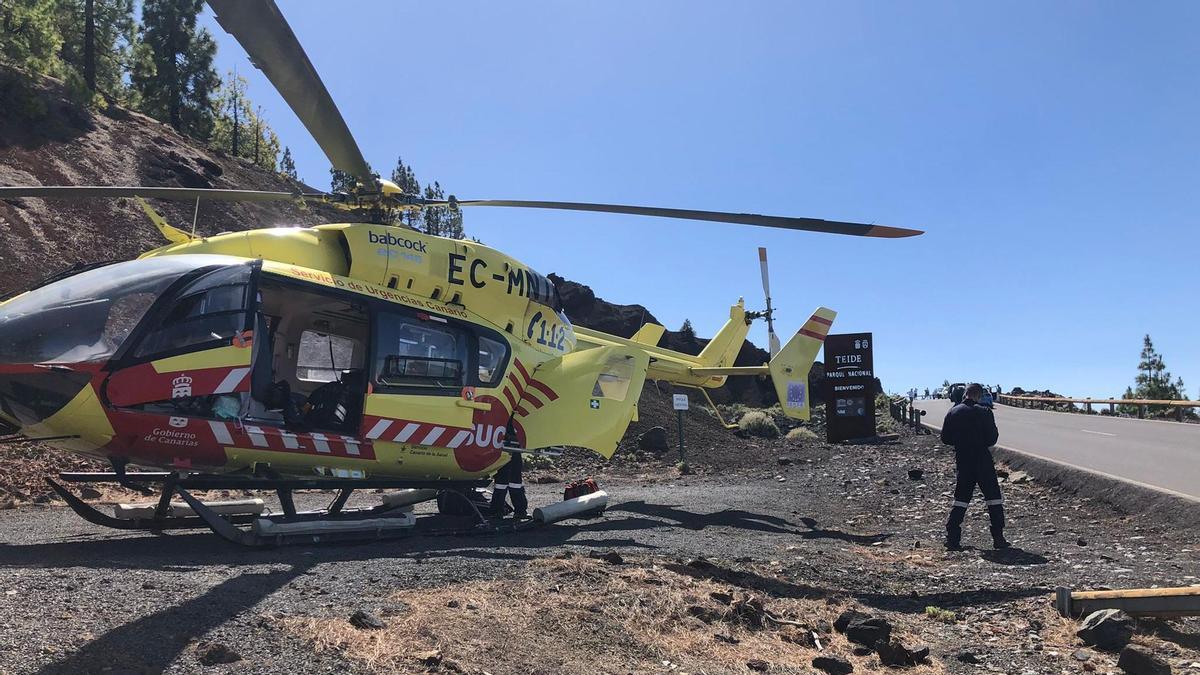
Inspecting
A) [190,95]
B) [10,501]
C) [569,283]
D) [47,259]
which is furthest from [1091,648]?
[190,95]

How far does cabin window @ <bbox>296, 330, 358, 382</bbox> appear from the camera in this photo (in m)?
10.1

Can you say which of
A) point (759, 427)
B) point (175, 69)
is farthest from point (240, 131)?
point (759, 427)

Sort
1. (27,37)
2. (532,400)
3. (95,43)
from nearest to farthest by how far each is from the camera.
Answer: (532,400), (27,37), (95,43)

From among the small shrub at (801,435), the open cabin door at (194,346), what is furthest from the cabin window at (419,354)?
the small shrub at (801,435)

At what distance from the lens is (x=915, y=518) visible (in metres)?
11.5

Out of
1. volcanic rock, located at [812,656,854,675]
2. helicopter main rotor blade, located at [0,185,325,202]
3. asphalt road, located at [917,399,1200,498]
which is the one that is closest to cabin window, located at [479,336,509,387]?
helicopter main rotor blade, located at [0,185,325,202]

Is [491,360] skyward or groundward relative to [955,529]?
skyward

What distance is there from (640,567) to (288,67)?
5.32 m

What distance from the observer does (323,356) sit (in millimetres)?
10227

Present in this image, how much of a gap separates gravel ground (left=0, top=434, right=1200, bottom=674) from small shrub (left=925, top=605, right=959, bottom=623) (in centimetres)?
5

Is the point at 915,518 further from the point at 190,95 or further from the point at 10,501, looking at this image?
the point at 190,95

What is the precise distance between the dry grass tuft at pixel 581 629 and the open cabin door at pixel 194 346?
12.0 ft

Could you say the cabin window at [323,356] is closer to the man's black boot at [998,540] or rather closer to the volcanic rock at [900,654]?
the volcanic rock at [900,654]

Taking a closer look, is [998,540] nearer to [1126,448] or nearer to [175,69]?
[1126,448]
